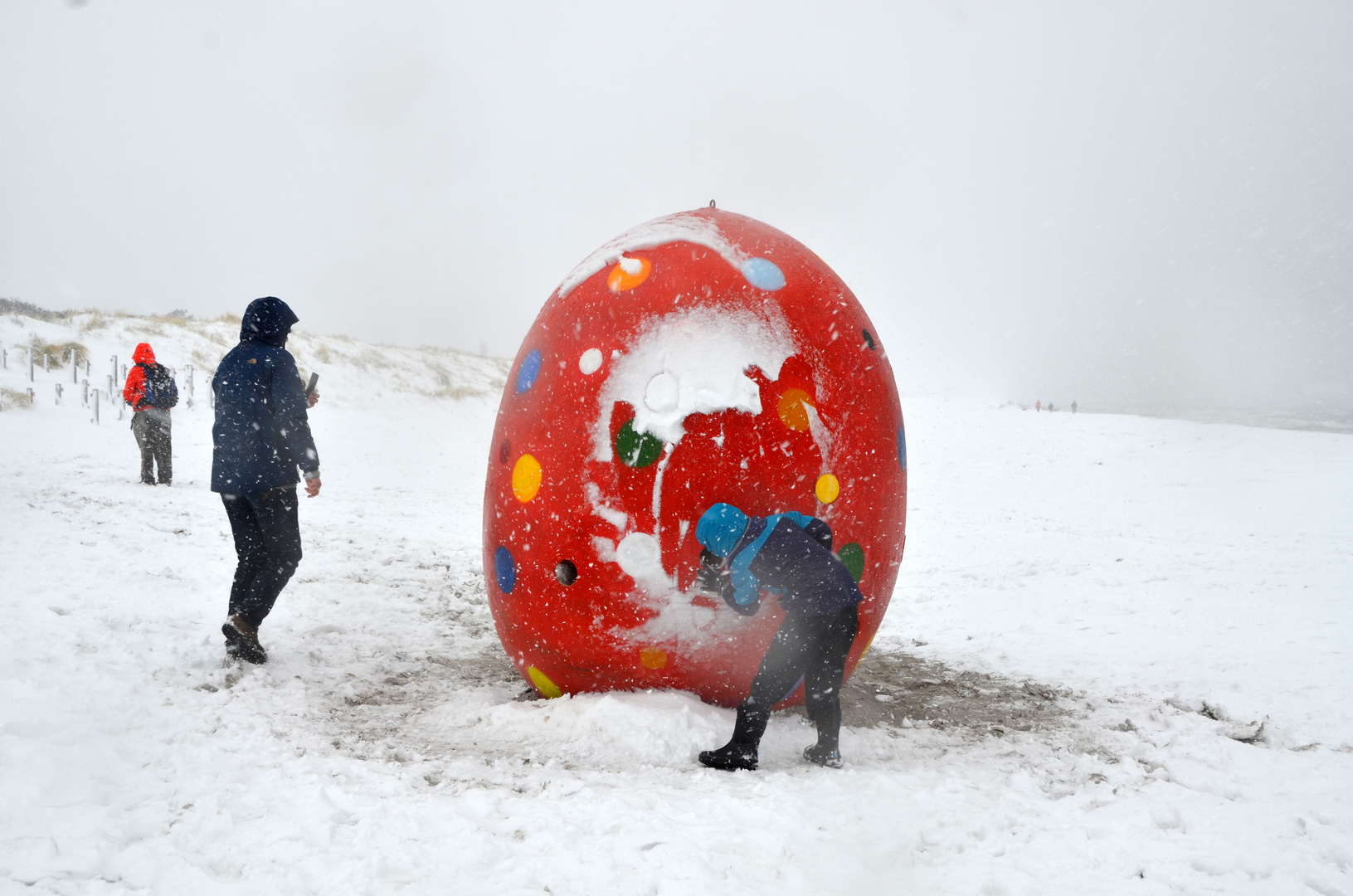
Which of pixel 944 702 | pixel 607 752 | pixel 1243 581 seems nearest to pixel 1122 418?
pixel 1243 581

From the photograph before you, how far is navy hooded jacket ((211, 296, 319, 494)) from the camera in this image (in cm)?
400

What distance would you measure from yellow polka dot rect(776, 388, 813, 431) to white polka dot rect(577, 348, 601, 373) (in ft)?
2.73

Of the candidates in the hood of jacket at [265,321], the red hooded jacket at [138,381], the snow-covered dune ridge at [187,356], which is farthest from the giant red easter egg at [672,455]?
the snow-covered dune ridge at [187,356]

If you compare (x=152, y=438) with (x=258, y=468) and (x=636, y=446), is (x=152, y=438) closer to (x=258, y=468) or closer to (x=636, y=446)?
(x=258, y=468)

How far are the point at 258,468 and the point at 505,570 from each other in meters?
1.44

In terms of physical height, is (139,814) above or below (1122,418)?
below

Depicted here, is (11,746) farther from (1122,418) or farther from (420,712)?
(1122,418)

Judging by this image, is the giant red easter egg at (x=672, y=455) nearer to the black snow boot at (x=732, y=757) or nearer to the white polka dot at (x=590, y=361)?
the white polka dot at (x=590, y=361)

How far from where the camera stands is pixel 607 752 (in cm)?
312

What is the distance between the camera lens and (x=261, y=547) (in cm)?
413

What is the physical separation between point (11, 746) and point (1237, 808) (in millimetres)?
4284

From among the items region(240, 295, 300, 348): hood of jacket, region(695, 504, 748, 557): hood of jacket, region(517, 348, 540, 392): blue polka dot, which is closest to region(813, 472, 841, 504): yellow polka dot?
region(695, 504, 748, 557): hood of jacket

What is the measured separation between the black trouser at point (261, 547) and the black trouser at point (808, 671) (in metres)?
2.50

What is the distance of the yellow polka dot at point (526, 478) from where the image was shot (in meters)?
3.54
